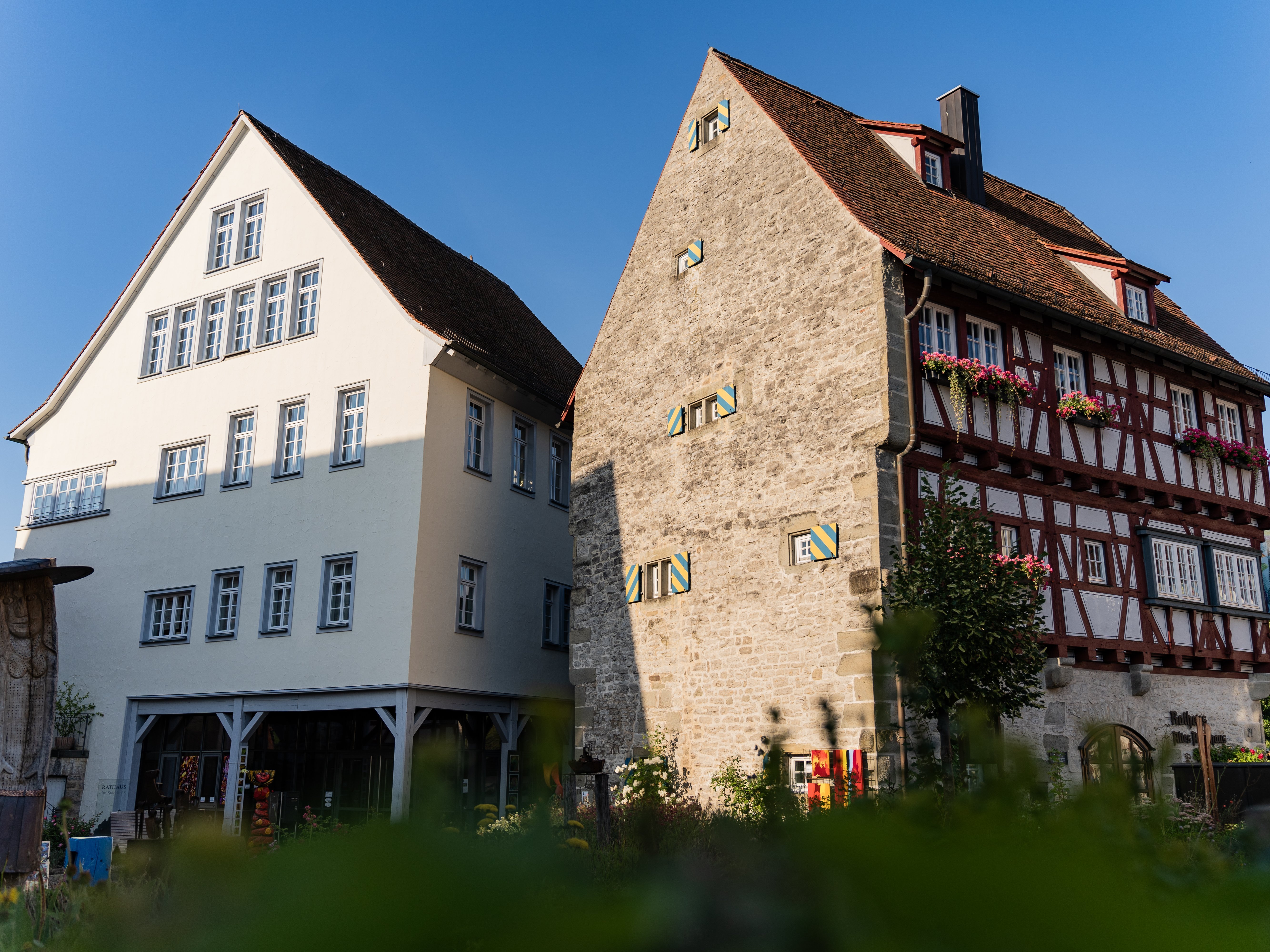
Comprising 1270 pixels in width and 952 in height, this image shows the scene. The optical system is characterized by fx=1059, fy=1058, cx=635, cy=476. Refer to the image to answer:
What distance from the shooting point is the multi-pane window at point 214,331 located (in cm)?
2119

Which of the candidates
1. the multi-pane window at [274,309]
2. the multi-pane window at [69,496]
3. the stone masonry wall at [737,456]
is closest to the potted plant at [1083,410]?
the stone masonry wall at [737,456]

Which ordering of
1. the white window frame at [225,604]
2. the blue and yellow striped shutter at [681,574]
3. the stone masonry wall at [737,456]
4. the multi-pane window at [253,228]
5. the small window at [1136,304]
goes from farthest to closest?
the multi-pane window at [253,228] → the white window frame at [225,604] → the small window at [1136,304] → the blue and yellow striped shutter at [681,574] → the stone masonry wall at [737,456]

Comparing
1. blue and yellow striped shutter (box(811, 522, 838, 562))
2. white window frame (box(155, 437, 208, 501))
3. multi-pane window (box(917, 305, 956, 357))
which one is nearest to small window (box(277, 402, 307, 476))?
white window frame (box(155, 437, 208, 501))

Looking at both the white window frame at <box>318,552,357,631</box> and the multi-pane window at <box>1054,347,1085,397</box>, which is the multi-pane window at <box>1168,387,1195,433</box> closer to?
the multi-pane window at <box>1054,347,1085,397</box>

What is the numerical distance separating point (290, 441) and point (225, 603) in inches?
127

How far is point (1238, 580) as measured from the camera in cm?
1706

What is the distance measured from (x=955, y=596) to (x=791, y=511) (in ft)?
10.7

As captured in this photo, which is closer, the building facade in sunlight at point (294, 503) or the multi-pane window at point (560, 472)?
the building facade in sunlight at point (294, 503)

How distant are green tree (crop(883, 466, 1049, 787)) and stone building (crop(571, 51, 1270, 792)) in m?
0.80

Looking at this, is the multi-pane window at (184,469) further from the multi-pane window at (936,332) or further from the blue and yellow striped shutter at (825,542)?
the multi-pane window at (936,332)

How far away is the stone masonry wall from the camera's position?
542 inches

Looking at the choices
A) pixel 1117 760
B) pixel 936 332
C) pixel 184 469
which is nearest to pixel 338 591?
pixel 184 469

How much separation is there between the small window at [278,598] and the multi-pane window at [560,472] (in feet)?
17.7

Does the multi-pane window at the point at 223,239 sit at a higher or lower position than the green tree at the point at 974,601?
higher
